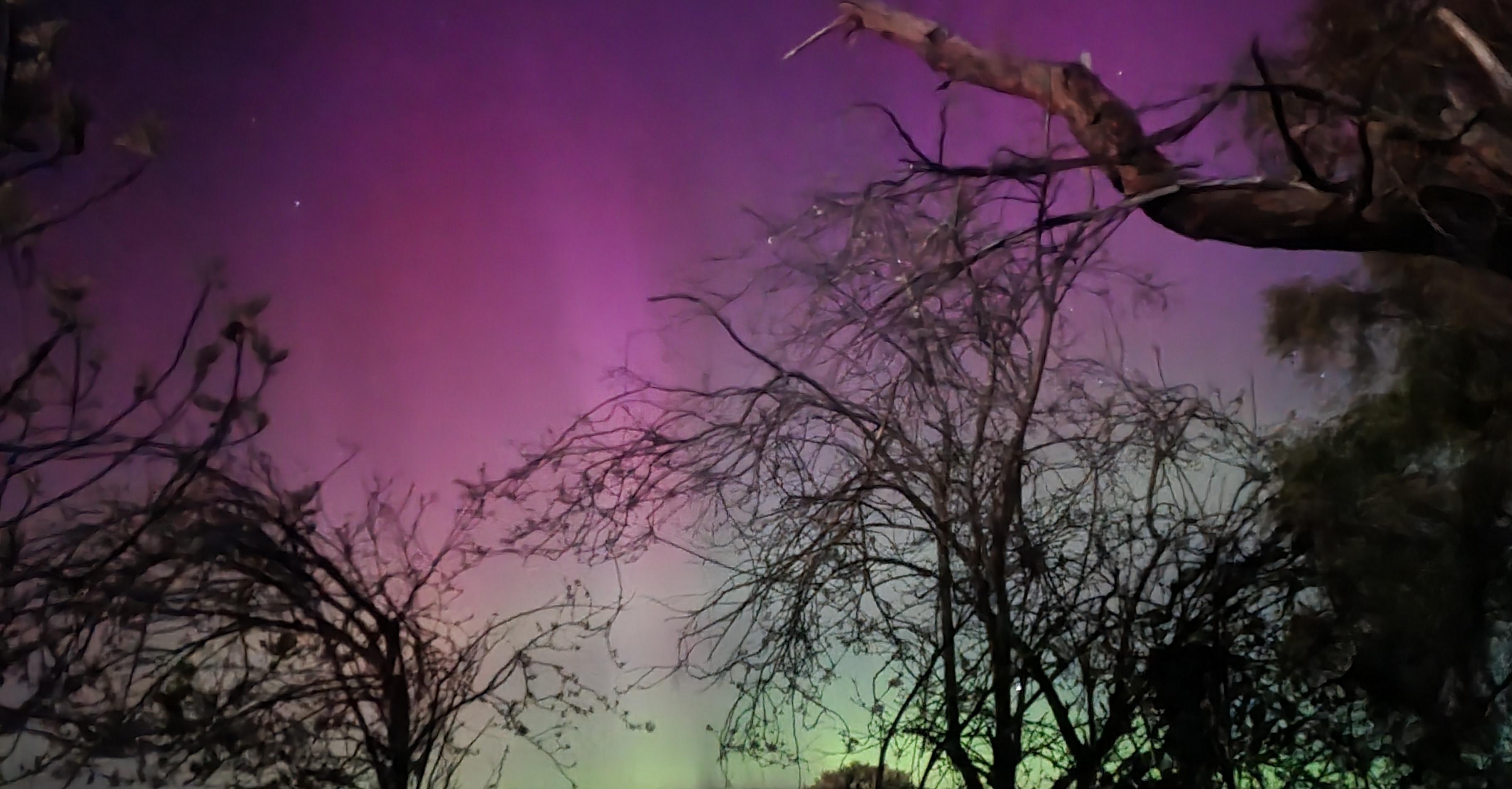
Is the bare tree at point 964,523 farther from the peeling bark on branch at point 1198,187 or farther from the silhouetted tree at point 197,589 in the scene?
the silhouetted tree at point 197,589

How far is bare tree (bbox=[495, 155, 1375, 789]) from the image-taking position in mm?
1648

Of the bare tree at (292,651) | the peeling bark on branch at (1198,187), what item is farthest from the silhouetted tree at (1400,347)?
the bare tree at (292,651)

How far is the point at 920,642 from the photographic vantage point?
1684 mm

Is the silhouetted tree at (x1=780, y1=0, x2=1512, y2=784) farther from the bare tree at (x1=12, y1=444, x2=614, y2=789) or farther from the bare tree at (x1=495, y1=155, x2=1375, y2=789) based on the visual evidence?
the bare tree at (x1=12, y1=444, x2=614, y2=789)

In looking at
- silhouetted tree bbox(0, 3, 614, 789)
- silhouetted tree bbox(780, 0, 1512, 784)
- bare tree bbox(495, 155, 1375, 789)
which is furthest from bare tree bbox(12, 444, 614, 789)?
silhouetted tree bbox(780, 0, 1512, 784)

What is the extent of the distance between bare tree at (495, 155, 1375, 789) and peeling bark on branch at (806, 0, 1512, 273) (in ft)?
0.35

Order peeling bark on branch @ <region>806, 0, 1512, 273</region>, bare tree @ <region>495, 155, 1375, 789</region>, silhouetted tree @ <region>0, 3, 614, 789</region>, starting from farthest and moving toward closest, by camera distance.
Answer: bare tree @ <region>495, 155, 1375, 789</region> < peeling bark on branch @ <region>806, 0, 1512, 273</region> < silhouetted tree @ <region>0, 3, 614, 789</region>

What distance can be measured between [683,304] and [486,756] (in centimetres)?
90

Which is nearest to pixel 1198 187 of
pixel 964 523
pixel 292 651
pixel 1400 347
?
pixel 1400 347

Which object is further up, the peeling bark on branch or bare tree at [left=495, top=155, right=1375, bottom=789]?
the peeling bark on branch

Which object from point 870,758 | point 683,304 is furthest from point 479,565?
point 870,758

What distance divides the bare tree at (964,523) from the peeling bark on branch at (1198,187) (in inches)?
4.1

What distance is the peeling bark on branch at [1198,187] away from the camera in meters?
1.54

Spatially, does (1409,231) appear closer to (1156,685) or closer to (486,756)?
(1156,685)
